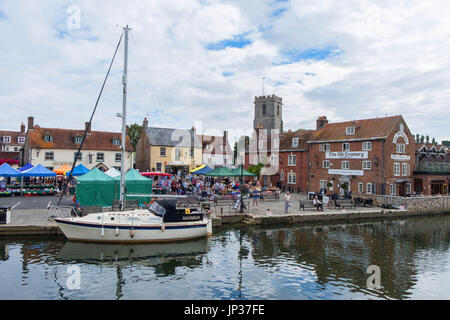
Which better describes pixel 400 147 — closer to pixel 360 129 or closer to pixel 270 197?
pixel 360 129

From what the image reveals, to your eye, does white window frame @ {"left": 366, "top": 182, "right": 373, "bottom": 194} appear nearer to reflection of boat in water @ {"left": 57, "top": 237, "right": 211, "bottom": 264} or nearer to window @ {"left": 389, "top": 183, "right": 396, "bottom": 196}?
window @ {"left": 389, "top": 183, "right": 396, "bottom": 196}

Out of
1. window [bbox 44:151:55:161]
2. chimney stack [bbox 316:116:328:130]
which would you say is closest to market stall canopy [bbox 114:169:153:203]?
window [bbox 44:151:55:161]

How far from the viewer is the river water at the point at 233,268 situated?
36.3 feet

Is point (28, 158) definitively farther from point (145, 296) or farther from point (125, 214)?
point (145, 296)

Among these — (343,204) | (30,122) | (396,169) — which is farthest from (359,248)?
(30,122)

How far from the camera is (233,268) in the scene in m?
13.6

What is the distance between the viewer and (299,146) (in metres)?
41.8

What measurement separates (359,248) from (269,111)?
205ft

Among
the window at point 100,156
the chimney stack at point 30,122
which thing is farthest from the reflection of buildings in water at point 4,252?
the chimney stack at point 30,122

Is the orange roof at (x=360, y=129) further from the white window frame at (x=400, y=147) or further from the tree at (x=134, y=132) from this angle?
the tree at (x=134, y=132)

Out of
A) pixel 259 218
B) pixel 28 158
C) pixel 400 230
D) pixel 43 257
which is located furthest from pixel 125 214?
pixel 28 158

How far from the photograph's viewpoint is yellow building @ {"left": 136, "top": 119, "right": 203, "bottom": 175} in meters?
46.7

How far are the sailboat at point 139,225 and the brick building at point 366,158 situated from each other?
21678mm
